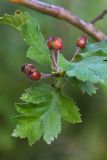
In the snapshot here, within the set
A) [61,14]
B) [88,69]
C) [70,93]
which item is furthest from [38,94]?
[70,93]

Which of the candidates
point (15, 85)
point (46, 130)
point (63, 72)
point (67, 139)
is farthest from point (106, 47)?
point (67, 139)

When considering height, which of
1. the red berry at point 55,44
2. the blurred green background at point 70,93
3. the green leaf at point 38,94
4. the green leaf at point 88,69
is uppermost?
the red berry at point 55,44

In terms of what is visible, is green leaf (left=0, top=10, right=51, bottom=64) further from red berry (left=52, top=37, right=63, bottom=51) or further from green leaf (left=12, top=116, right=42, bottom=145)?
green leaf (left=12, top=116, right=42, bottom=145)

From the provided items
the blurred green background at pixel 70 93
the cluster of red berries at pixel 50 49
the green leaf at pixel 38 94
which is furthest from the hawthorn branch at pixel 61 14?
the blurred green background at pixel 70 93

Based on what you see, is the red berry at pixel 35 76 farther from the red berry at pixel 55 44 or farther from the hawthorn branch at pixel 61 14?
the hawthorn branch at pixel 61 14

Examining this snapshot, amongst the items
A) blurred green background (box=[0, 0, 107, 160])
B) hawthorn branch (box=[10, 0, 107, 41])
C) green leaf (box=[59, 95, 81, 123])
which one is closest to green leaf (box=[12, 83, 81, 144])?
green leaf (box=[59, 95, 81, 123])

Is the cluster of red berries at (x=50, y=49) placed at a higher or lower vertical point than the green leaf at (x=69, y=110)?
higher

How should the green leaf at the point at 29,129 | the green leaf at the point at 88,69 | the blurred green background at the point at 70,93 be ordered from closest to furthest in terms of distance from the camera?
1. the green leaf at the point at 88,69
2. the green leaf at the point at 29,129
3. the blurred green background at the point at 70,93
